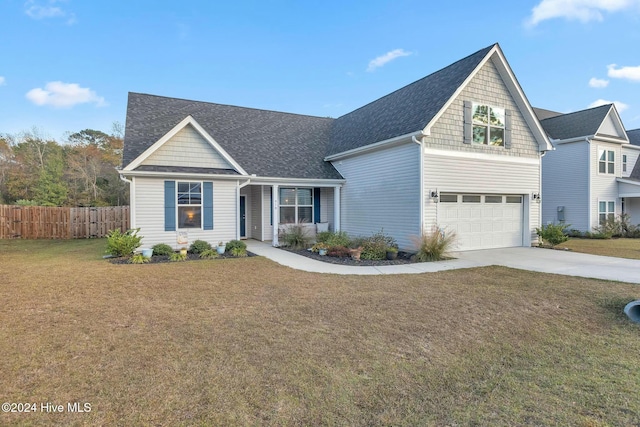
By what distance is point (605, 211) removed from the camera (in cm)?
1856

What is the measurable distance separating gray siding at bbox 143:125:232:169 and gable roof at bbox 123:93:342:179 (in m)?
0.75

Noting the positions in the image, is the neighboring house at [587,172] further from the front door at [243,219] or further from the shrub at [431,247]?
the front door at [243,219]

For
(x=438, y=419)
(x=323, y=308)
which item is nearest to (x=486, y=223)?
(x=323, y=308)

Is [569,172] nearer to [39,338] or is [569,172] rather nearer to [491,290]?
[491,290]

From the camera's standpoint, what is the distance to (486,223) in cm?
1271

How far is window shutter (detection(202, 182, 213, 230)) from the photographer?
11821mm

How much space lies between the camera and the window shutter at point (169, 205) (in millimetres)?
11258

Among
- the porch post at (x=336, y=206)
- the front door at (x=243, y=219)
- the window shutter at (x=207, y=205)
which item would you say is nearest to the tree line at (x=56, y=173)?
the front door at (x=243, y=219)

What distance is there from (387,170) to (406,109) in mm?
2667

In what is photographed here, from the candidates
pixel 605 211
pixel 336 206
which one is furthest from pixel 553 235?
pixel 605 211

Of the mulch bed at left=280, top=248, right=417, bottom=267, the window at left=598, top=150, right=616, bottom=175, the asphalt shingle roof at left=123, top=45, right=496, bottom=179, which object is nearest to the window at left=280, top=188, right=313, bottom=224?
the asphalt shingle roof at left=123, top=45, right=496, bottom=179

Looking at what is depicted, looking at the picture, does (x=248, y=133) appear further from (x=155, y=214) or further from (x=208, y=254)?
(x=208, y=254)

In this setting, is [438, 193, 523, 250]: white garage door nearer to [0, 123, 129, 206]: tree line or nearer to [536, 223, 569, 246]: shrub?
[536, 223, 569, 246]: shrub

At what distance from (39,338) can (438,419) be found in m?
4.70
